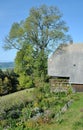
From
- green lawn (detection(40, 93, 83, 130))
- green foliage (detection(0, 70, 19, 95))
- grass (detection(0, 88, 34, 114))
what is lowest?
green lawn (detection(40, 93, 83, 130))

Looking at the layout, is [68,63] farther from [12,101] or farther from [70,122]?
[70,122]

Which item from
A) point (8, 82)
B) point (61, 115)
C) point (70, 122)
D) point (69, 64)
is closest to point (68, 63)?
point (69, 64)

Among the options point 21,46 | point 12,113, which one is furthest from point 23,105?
point 21,46

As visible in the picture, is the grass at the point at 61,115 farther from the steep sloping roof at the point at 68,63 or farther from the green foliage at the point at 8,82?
the green foliage at the point at 8,82

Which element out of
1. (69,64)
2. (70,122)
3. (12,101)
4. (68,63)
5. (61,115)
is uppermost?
(68,63)

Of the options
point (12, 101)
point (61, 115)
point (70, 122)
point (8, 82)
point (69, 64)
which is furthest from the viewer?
point (8, 82)

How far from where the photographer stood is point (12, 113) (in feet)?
68.9

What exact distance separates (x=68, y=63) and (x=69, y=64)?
25 centimetres

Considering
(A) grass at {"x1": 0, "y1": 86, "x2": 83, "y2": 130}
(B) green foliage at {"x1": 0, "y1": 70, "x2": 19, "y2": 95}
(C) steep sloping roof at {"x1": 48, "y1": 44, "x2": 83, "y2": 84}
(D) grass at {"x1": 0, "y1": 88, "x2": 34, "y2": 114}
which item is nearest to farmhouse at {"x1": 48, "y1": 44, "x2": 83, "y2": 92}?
(C) steep sloping roof at {"x1": 48, "y1": 44, "x2": 83, "y2": 84}

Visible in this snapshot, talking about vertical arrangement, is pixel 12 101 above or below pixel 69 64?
below

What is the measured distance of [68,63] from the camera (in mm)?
35531

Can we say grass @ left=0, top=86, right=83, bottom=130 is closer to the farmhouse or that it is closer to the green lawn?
the green lawn

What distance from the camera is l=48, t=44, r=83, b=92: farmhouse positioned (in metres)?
33.8

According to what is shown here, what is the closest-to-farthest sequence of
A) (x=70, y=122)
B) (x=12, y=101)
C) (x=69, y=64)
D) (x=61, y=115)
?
(x=70, y=122)
(x=61, y=115)
(x=12, y=101)
(x=69, y=64)
